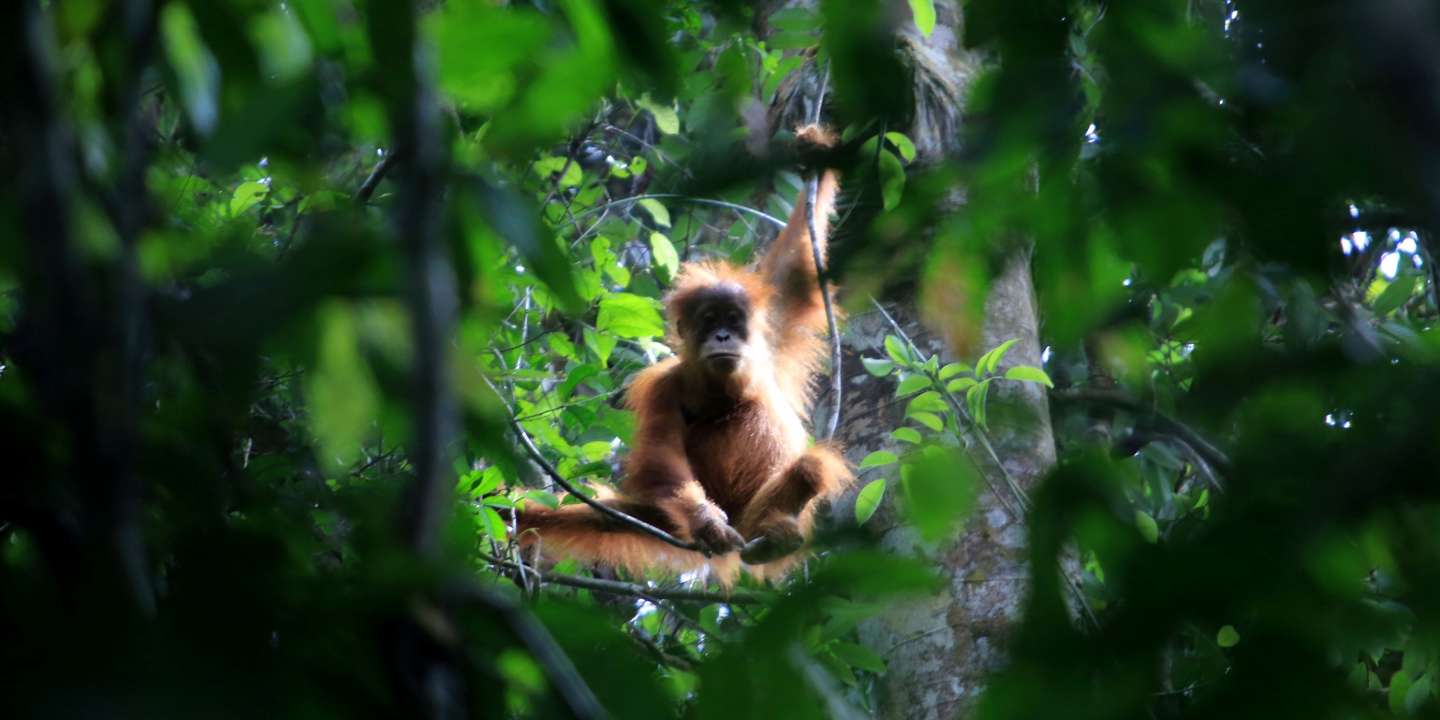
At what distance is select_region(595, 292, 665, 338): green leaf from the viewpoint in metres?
3.98

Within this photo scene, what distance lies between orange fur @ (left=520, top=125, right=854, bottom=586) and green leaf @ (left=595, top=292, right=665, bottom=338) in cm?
99

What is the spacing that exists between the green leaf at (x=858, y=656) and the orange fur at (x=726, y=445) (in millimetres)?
1088

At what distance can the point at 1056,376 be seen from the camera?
4.82 metres

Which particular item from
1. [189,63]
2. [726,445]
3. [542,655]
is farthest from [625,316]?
[542,655]

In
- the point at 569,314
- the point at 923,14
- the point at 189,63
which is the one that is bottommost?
the point at 923,14

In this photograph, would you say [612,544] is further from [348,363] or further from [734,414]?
[348,363]

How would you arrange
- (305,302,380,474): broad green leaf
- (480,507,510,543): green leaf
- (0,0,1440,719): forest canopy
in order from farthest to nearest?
(480,507,510,543): green leaf < (305,302,380,474): broad green leaf < (0,0,1440,719): forest canopy

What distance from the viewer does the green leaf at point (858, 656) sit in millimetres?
3662

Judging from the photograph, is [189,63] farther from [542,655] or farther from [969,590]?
[969,590]

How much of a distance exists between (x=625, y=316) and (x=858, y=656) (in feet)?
3.86

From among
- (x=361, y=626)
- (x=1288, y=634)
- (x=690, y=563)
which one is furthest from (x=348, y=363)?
(x=690, y=563)

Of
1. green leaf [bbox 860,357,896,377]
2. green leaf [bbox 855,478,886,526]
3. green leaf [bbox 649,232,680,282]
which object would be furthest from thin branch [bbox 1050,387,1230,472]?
green leaf [bbox 649,232,680,282]

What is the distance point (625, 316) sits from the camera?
401cm

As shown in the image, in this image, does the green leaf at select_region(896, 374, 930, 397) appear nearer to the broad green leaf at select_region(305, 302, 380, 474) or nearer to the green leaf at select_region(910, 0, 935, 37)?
the green leaf at select_region(910, 0, 935, 37)
